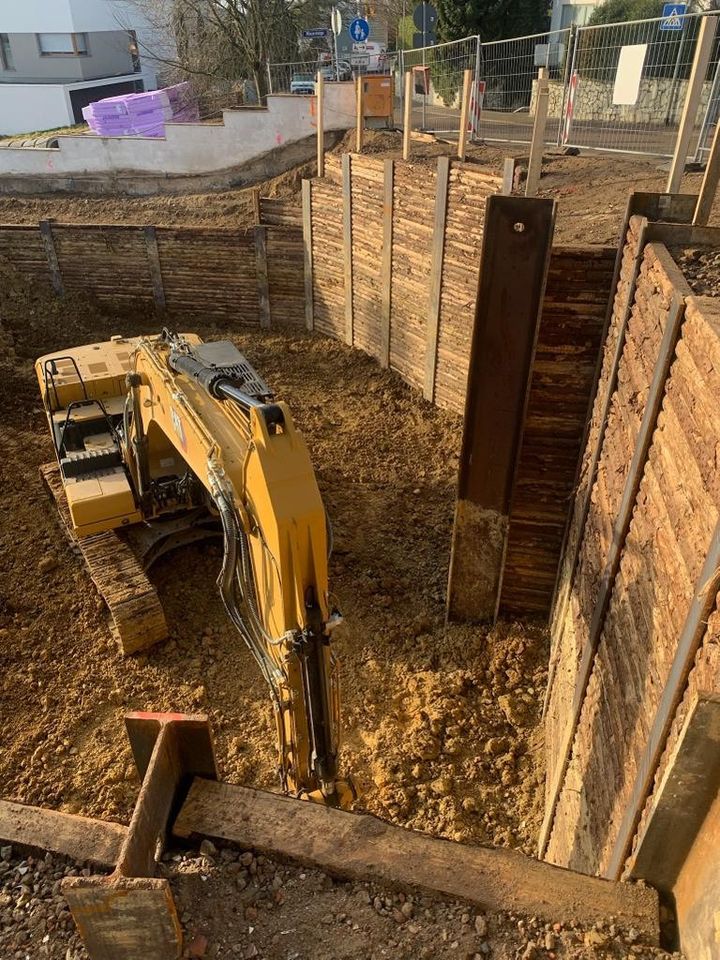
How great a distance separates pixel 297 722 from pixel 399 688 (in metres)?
2.74

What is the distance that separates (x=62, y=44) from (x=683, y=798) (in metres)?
40.5

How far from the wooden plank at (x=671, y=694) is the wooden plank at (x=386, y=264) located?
1063 centimetres

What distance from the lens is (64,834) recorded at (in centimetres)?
306

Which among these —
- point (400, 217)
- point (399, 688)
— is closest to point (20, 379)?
point (400, 217)

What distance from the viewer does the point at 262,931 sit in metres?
2.79

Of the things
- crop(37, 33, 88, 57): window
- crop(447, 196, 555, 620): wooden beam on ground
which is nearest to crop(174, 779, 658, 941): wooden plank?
crop(447, 196, 555, 620): wooden beam on ground

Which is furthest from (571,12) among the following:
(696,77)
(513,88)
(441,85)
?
(696,77)

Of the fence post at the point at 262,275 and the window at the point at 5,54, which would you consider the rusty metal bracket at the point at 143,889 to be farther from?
the window at the point at 5,54

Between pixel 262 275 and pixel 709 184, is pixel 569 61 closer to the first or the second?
pixel 262 275

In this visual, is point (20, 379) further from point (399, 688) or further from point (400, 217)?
point (399, 688)

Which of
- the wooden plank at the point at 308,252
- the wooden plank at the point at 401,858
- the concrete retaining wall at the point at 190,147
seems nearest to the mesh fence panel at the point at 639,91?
the wooden plank at the point at 308,252

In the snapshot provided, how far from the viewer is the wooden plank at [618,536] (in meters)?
Answer: 3.97

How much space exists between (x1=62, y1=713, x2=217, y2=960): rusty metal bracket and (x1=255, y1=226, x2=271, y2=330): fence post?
1383 centimetres

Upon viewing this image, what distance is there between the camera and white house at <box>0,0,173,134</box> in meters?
30.7
